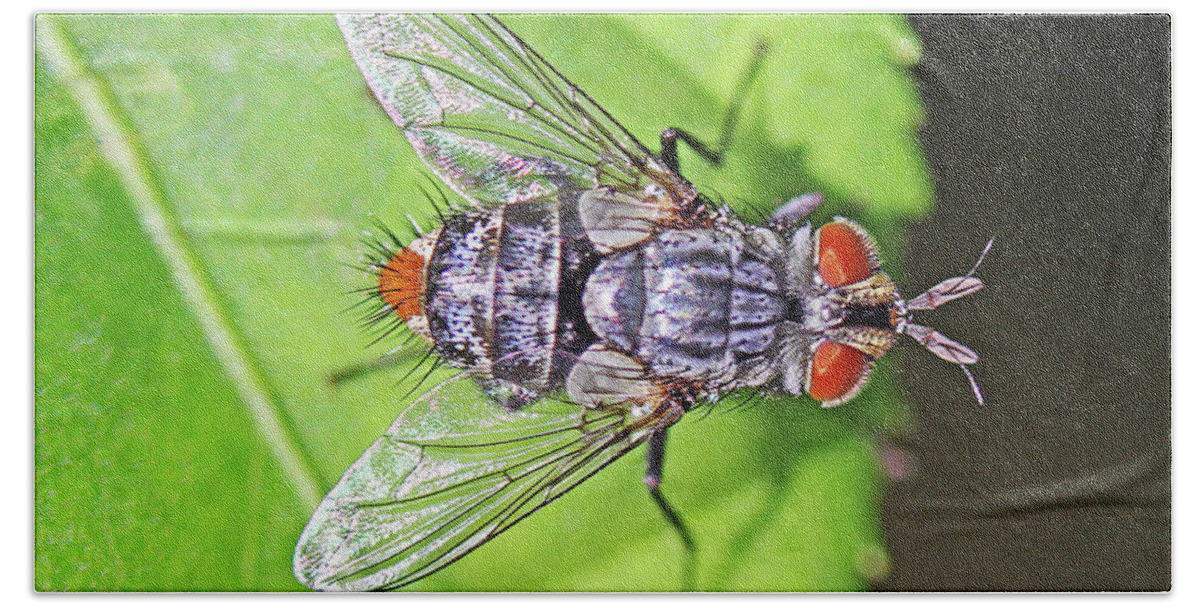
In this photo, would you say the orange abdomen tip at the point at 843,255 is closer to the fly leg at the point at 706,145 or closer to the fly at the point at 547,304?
the fly at the point at 547,304

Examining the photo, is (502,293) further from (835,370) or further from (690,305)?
(835,370)

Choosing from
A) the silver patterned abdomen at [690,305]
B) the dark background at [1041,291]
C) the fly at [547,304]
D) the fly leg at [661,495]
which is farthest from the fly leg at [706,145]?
the fly leg at [661,495]

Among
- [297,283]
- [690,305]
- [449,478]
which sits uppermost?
[690,305]

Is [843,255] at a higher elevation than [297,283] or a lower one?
higher

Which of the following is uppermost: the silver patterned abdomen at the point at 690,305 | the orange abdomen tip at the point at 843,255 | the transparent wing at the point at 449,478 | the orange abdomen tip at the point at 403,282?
the orange abdomen tip at the point at 843,255

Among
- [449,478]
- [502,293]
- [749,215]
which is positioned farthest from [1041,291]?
[449,478]

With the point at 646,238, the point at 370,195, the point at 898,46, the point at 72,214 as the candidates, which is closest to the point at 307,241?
the point at 370,195

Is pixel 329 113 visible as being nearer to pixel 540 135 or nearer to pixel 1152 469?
pixel 540 135
